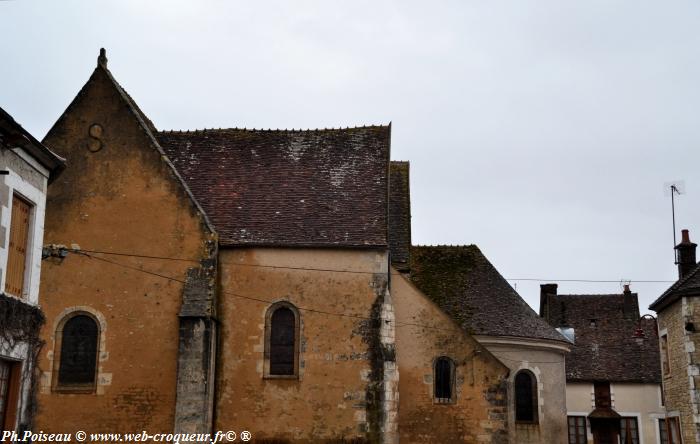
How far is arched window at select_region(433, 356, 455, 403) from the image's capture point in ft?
73.9

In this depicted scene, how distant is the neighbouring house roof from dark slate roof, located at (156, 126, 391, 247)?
816 centimetres

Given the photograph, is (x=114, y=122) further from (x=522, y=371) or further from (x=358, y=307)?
(x=522, y=371)

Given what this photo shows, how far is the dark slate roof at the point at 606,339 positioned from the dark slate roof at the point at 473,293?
11600 mm

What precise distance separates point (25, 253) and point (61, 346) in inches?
309

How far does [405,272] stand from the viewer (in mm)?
25984

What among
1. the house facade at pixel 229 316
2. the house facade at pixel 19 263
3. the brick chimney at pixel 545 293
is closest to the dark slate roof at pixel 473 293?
the house facade at pixel 229 316

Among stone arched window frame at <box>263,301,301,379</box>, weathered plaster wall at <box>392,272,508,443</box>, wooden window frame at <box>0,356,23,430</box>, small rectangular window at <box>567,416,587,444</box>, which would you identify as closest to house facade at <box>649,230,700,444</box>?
weathered plaster wall at <box>392,272,508,443</box>

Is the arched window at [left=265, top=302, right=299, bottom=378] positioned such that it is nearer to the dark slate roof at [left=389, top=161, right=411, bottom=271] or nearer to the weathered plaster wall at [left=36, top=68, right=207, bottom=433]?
the weathered plaster wall at [left=36, top=68, right=207, bottom=433]

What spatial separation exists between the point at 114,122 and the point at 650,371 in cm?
2763

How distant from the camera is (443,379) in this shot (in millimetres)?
22688

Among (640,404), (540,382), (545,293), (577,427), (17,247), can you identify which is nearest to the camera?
(17,247)

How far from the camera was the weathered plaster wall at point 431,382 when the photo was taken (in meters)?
22.1

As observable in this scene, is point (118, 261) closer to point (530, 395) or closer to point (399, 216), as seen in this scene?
point (399, 216)

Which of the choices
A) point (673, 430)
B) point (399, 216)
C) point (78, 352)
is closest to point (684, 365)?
point (673, 430)
